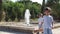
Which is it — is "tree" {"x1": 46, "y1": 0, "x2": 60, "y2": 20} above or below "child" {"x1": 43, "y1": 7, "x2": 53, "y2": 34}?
below

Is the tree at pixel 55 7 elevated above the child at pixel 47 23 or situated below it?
below

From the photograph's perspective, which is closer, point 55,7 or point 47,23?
point 47,23

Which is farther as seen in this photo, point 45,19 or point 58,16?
point 58,16

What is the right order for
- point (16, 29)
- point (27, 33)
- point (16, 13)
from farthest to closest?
point (16, 13), point (16, 29), point (27, 33)

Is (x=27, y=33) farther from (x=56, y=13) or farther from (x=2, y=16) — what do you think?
(x=56, y=13)

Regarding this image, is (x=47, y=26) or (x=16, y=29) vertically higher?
(x=47, y=26)

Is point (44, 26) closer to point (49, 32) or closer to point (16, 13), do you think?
point (49, 32)

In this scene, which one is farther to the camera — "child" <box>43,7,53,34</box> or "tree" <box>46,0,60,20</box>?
"tree" <box>46,0,60,20</box>

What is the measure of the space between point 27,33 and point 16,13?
1613cm

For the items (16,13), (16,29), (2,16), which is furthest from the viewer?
(16,13)

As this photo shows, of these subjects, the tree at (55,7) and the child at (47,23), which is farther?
the tree at (55,7)

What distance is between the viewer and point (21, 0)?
46.3m

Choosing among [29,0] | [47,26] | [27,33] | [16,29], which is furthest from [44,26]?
[29,0]

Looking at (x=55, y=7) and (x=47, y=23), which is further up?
(x=47, y=23)
